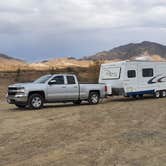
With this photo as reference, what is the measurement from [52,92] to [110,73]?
7.21 meters

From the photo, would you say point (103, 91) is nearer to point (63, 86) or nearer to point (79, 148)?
point (63, 86)

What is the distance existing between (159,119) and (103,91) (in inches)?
389

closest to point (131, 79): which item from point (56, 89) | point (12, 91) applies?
point (56, 89)

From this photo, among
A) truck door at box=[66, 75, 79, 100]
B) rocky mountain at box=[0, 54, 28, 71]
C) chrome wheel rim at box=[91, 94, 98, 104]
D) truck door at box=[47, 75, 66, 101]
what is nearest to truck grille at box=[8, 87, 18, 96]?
truck door at box=[47, 75, 66, 101]

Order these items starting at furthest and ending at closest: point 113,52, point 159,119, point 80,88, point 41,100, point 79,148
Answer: point 113,52 → point 80,88 → point 41,100 → point 159,119 → point 79,148

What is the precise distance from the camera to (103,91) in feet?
89.9

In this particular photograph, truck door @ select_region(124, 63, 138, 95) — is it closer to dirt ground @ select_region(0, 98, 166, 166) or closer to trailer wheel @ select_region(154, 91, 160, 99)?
trailer wheel @ select_region(154, 91, 160, 99)

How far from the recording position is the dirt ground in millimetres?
9953

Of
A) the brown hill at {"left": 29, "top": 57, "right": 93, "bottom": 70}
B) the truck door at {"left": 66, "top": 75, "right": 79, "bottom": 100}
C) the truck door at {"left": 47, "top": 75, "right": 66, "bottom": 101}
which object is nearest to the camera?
the truck door at {"left": 47, "top": 75, "right": 66, "bottom": 101}

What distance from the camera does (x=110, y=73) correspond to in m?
30.6

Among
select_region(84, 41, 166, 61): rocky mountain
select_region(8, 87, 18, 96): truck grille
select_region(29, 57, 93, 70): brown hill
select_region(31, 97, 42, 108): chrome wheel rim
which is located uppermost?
select_region(84, 41, 166, 61): rocky mountain

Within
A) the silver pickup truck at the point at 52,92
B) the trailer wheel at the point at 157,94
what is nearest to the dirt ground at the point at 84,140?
the silver pickup truck at the point at 52,92

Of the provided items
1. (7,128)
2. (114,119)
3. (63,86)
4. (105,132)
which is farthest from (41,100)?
(105,132)

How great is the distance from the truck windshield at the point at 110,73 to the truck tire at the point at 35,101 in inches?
297
